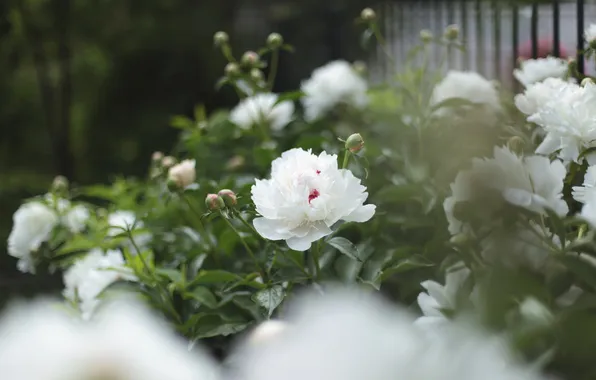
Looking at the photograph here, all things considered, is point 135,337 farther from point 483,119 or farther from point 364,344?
point 483,119

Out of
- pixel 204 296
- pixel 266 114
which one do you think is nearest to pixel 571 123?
pixel 204 296

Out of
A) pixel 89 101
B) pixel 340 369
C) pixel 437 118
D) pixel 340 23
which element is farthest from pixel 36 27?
pixel 340 369

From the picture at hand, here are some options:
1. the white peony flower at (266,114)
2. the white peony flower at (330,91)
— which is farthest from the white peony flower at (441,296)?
the white peony flower at (330,91)

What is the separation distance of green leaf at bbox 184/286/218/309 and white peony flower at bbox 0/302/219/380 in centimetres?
82

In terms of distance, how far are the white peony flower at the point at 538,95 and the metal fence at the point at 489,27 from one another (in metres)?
0.59

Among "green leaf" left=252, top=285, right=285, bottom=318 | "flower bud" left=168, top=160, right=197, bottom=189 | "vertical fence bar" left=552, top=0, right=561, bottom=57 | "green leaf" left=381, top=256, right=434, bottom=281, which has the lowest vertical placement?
"green leaf" left=252, top=285, right=285, bottom=318

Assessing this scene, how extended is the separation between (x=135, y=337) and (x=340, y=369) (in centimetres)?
8

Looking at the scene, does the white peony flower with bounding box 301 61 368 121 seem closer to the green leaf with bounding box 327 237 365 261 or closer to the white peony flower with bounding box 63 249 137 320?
the white peony flower with bounding box 63 249 137 320

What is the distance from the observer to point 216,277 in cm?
112

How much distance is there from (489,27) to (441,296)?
199 centimetres

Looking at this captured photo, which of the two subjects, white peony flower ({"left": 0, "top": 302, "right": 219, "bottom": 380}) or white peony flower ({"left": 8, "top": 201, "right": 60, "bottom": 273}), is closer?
white peony flower ({"left": 0, "top": 302, "right": 219, "bottom": 380})

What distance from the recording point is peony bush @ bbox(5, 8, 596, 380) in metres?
0.27

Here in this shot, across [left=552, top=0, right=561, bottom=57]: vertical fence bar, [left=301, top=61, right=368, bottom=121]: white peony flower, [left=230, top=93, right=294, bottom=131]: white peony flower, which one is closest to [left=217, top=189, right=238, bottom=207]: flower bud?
[left=230, top=93, right=294, bottom=131]: white peony flower

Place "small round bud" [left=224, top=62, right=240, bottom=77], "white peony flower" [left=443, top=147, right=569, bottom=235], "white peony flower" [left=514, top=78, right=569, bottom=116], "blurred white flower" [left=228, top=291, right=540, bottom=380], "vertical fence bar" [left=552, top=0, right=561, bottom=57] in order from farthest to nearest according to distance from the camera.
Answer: "vertical fence bar" [left=552, top=0, right=561, bottom=57] → "small round bud" [left=224, top=62, right=240, bottom=77] → "white peony flower" [left=514, top=78, right=569, bottom=116] → "white peony flower" [left=443, top=147, right=569, bottom=235] → "blurred white flower" [left=228, top=291, right=540, bottom=380]
